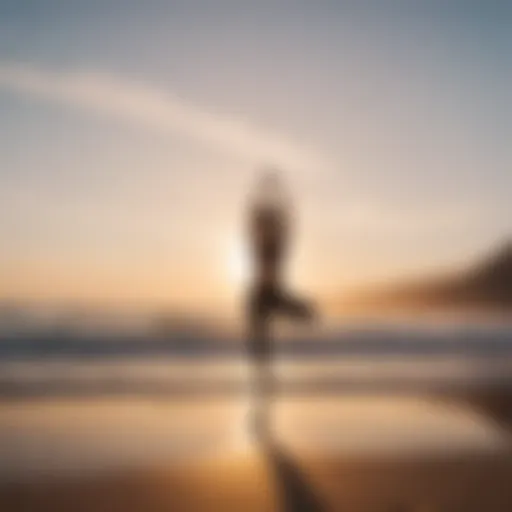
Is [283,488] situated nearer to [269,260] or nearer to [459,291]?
[269,260]

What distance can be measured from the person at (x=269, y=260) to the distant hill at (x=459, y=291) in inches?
9.4

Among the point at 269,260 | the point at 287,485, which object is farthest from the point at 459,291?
the point at 287,485

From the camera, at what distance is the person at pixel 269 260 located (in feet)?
7.50

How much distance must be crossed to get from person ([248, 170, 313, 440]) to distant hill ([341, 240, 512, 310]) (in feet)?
0.79

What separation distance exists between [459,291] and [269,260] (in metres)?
0.71

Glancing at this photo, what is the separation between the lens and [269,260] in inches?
90.2

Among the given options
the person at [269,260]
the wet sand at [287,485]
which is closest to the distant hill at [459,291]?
the person at [269,260]

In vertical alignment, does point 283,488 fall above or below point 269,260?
below

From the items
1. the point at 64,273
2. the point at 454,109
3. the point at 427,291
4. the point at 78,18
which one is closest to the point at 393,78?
the point at 454,109

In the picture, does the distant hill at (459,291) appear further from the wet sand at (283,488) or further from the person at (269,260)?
the wet sand at (283,488)

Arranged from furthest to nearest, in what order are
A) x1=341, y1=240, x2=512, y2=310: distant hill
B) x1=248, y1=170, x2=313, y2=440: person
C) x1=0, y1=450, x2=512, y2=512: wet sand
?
x1=341, y1=240, x2=512, y2=310: distant hill → x1=248, y1=170, x2=313, y2=440: person → x1=0, y1=450, x2=512, y2=512: wet sand

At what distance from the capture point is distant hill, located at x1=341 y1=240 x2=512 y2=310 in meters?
2.50

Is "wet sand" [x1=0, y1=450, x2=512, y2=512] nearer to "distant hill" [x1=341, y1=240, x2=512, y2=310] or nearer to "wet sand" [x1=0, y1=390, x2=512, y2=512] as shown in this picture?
"wet sand" [x1=0, y1=390, x2=512, y2=512]

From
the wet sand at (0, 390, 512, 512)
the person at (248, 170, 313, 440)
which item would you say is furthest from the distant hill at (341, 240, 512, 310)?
the wet sand at (0, 390, 512, 512)
